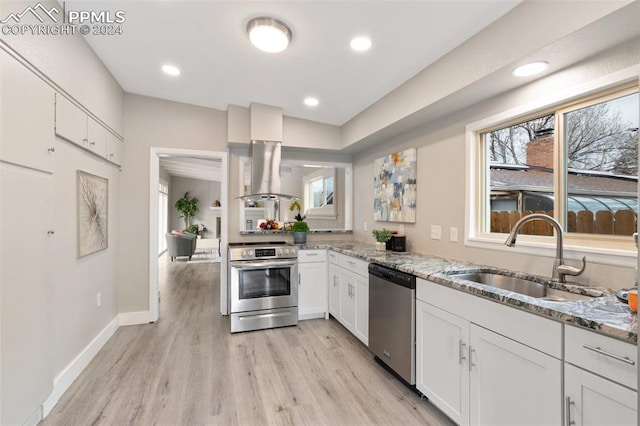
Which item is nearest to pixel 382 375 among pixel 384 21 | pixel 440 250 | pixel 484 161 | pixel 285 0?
pixel 440 250

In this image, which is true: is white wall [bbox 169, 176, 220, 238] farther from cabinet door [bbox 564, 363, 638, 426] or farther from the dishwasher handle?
cabinet door [bbox 564, 363, 638, 426]

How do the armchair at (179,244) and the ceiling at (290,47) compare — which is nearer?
the ceiling at (290,47)

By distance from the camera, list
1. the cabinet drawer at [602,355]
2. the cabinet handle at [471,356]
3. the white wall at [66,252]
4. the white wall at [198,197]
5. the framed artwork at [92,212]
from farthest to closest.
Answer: the white wall at [198,197] < the framed artwork at [92,212] < the white wall at [66,252] < the cabinet handle at [471,356] < the cabinet drawer at [602,355]

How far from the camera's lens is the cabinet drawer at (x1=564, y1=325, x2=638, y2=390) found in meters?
0.99

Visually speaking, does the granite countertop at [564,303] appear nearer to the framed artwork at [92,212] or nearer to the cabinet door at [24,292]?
the cabinet door at [24,292]

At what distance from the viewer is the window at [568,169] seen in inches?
63.4

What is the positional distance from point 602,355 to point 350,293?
7.05 feet

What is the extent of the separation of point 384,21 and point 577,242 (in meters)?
1.83

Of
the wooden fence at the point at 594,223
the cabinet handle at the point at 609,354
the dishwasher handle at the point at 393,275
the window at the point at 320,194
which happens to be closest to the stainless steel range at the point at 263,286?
the dishwasher handle at the point at 393,275

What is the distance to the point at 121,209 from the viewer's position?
3471 millimetres

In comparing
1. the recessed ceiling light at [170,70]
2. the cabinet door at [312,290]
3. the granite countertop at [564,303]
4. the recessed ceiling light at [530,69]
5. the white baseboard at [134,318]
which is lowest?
the white baseboard at [134,318]

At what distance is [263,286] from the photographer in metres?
3.42

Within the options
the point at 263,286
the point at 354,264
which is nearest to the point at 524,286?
the point at 354,264

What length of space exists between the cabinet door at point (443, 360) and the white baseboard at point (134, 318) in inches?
123
